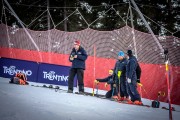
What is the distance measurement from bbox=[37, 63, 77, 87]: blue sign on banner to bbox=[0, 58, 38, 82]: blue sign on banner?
1.05 ft

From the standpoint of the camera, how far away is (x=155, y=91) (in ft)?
41.2

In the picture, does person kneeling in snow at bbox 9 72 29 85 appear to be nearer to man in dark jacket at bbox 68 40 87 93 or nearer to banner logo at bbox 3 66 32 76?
banner logo at bbox 3 66 32 76

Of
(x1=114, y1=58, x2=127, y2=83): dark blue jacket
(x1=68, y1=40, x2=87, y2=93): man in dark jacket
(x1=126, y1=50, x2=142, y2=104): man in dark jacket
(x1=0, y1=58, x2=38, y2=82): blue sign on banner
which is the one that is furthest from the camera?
(x1=0, y1=58, x2=38, y2=82): blue sign on banner

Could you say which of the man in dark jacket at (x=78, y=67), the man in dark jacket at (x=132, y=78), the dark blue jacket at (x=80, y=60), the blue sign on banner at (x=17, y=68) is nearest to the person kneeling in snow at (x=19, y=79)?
the blue sign on banner at (x=17, y=68)

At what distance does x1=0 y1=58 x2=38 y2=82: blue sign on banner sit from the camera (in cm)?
1487

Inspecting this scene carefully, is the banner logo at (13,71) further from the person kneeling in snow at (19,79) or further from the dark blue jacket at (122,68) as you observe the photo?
the dark blue jacket at (122,68)

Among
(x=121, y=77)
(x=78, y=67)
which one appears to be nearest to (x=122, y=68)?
(x=121, y=77)

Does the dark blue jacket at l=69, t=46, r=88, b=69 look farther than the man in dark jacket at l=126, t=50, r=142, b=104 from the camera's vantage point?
Yes

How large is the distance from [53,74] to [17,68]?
1.96 meters

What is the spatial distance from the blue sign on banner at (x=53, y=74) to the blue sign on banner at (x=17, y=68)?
12.6 inches

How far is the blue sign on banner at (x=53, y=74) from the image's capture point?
14143mm

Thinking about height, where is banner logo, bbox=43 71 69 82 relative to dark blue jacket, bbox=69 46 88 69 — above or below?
below

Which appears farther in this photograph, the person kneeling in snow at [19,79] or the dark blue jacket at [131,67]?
the person kneeling in snow at [19,79]

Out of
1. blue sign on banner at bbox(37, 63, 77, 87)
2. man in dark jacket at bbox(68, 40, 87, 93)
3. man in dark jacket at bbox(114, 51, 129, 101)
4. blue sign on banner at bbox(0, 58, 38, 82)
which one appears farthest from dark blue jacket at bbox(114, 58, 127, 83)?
blue sign on banner at bbox(0, 58, 38, 82)
